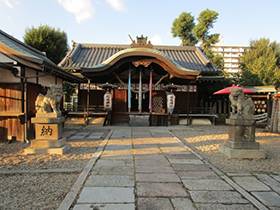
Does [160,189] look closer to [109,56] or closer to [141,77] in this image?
[141,77]

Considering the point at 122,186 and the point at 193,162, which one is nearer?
the point at 122,186

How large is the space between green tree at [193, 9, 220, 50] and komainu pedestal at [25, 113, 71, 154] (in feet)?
70.2

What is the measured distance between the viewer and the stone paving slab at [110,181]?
11.3 feet

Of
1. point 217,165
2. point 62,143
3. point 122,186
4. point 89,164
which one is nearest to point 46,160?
point 62,143

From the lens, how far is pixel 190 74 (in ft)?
37.8

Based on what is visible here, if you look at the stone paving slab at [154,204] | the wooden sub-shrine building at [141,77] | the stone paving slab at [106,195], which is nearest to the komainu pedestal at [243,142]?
the stone paving slab at [154,204]

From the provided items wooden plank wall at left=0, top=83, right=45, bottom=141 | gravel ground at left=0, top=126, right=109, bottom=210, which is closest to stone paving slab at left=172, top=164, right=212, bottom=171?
gravel ground at left=0, top=126, right=109, bottom=210

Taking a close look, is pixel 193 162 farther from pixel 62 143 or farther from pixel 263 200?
pixel 62 143

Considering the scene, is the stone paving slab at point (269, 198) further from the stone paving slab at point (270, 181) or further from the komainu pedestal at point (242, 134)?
the komainu pedestal at point (242, 134)

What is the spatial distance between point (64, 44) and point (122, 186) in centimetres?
2164

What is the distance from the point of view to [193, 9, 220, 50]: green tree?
71.8ft

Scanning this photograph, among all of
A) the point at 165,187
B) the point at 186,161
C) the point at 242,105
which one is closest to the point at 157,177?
the point at 165,187

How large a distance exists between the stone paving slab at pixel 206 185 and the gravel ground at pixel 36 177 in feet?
8.00

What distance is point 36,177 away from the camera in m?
3.83
